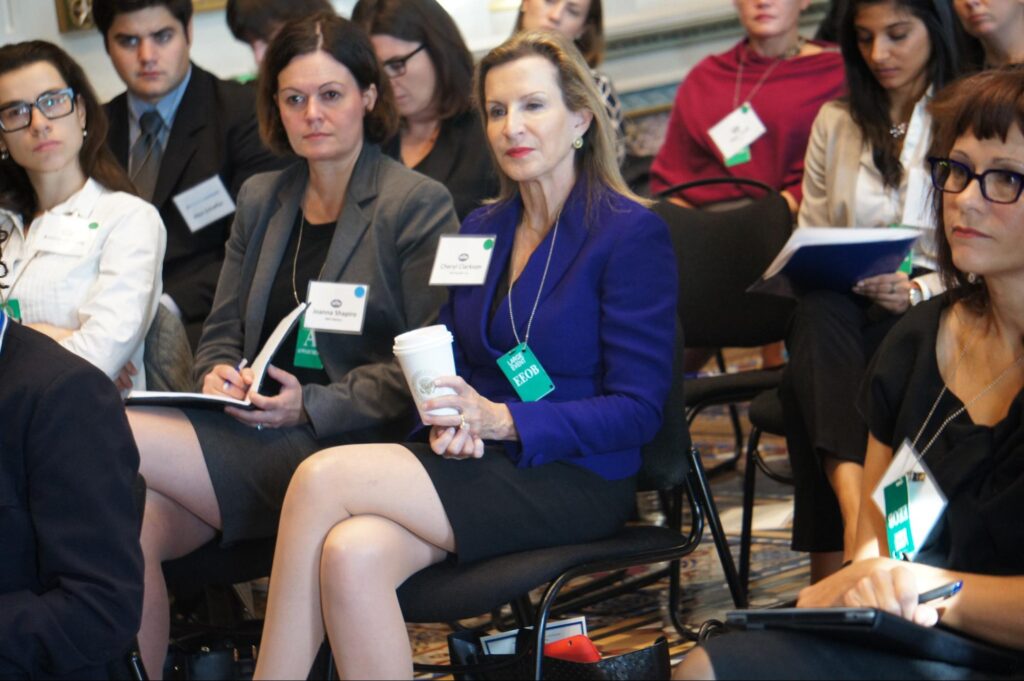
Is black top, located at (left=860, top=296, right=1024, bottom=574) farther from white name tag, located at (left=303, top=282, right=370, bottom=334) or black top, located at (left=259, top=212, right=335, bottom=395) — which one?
black top, located at (left=259, top=212, right=335, bottom=395)

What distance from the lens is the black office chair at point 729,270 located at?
3.54 metres

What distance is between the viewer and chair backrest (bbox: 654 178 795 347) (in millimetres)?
3574

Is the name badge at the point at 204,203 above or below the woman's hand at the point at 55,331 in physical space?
above

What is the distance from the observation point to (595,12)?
444 cm

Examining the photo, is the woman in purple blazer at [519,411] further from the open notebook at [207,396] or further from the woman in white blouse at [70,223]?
the woman in white blouse at [70,223]

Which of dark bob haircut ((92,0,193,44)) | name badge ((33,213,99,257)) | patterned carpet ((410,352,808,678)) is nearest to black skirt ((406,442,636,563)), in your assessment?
patterned carpet ((410,352,808,678))

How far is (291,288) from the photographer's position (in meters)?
3.32

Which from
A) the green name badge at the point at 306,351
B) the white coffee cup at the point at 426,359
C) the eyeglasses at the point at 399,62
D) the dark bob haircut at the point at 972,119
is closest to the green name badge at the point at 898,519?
the dark bob haircut at the point at 972,119

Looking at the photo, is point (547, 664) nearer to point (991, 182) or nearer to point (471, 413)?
point (471, 413)

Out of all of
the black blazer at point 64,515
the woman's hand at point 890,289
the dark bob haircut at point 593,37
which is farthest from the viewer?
the dark bob haircut at point 593,37

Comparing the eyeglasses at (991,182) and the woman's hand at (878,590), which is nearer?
the woman's hand at (878,590)

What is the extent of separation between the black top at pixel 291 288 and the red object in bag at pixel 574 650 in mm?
967

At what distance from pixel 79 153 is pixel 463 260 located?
49.8 inches

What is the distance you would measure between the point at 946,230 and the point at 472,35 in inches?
149
